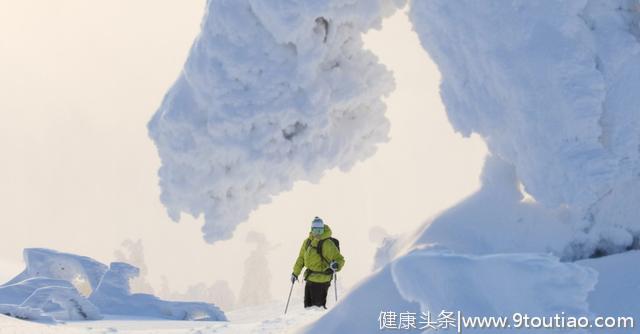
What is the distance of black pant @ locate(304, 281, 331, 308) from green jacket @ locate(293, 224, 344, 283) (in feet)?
0.56

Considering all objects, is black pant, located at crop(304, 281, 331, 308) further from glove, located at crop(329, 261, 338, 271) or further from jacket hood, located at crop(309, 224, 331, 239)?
jacket hood, located at crop(309, 224, 331, 239)

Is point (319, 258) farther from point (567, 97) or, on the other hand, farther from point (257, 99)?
point (567, 97)

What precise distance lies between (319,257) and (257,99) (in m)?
2.72

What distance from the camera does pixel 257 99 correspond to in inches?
343

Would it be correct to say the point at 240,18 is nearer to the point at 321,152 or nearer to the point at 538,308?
the point at 321,152

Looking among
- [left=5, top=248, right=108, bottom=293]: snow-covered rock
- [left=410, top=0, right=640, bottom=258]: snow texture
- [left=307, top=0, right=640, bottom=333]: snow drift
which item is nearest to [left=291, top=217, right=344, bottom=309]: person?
[left=307, top=0, right=640, bottom=333]: snow drift

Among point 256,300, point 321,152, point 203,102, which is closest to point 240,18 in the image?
point 203,102

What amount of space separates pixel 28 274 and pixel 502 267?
13.2 metres

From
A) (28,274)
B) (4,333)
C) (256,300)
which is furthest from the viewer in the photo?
(256,300)

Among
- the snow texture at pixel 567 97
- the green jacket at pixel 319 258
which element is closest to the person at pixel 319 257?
the green jacket at pixel 319 258

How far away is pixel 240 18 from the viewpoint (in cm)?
873

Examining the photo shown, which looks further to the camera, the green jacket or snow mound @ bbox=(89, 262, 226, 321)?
snow mound @ bbox=(89, 262, 226, 321)

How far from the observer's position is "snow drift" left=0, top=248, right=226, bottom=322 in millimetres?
12758

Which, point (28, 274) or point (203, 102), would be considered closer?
point (203, 102)
